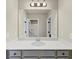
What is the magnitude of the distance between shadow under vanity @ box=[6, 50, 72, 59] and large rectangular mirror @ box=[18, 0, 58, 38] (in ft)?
3.23

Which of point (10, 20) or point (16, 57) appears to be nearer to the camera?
point (16, 57)

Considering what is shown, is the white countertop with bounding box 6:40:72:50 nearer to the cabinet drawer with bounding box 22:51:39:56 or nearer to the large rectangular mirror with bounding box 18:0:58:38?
the cabinet drawer with bounding box 22:51:39:56

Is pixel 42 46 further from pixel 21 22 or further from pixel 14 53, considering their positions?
pixel 21 22

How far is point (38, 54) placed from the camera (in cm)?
260

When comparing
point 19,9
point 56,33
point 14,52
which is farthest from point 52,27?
point 14,52

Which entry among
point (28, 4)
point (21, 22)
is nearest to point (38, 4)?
point (28, 4)

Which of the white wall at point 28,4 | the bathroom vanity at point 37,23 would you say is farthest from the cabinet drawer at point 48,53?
the white wall at point 28,4

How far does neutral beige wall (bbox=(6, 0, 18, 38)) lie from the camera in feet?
9.88

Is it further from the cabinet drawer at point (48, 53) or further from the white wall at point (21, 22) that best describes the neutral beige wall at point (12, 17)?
the cabinet drawer at point (48, 53)

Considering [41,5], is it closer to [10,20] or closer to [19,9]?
[19,9]

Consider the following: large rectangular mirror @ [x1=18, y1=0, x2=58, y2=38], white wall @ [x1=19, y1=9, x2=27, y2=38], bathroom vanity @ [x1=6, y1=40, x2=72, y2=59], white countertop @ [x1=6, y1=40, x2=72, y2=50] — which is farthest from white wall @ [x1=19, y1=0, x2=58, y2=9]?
bathroom vanity @ [x1=6, y1=40, x2=72, y2=59]

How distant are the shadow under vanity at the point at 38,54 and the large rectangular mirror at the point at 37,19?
98 centimetres
